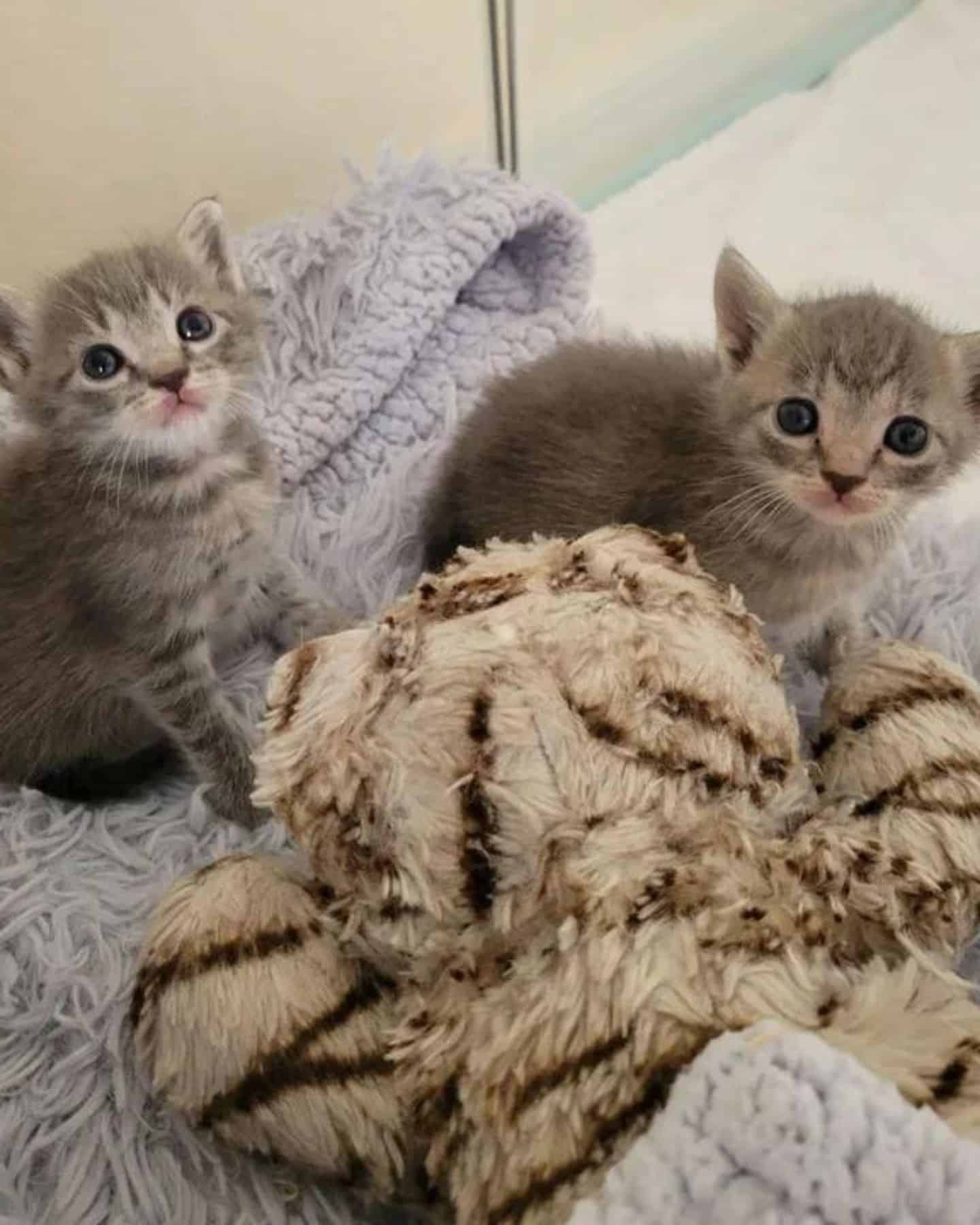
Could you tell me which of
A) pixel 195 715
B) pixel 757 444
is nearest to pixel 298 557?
pixel 195 715

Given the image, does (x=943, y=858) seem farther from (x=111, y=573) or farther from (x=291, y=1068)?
(x=111, y=573)

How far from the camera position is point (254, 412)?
1.33 meters

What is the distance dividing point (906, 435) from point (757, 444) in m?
0.12

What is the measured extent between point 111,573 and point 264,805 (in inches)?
16.5

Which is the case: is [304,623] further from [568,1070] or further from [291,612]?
[568,1070]

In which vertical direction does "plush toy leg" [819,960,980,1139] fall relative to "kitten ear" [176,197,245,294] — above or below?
below

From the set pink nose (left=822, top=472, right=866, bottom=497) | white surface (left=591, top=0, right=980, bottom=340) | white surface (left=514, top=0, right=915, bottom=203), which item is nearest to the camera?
pink nose (left=822, top=472, right=866, bottom=497)

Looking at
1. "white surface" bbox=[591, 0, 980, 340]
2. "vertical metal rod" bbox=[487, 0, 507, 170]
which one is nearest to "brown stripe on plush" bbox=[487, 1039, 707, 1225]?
"white surface" bbox=[591, 0, 980, 340]

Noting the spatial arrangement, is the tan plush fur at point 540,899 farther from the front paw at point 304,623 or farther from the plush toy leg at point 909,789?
the front paw at point 304,623

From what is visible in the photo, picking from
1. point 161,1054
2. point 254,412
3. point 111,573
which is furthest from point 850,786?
point 254,412

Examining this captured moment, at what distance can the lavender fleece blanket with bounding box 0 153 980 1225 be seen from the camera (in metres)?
0.51

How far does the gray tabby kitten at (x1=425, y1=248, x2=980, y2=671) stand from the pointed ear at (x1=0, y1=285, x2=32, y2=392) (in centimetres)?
40

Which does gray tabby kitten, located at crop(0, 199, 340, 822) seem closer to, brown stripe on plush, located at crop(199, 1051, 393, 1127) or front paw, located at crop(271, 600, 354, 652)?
front paw, located at crop(271, 600, 354, 652)

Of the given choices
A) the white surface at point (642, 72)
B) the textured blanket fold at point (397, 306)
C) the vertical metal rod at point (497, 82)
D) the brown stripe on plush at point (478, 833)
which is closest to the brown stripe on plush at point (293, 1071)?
the brown stripe on plush at point (478, 833)
